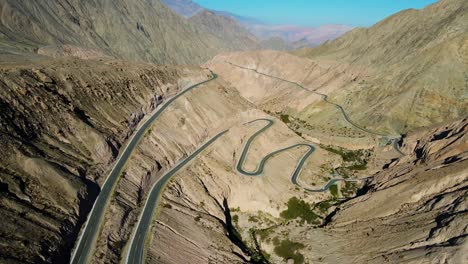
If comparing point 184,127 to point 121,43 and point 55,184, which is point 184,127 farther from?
point 121,43

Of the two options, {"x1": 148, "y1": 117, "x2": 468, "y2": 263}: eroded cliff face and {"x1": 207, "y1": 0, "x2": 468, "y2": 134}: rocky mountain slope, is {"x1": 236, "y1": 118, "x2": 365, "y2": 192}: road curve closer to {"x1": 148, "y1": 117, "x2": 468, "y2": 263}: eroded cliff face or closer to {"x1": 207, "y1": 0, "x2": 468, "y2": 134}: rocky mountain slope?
{"x1": 148, "y1": 117, "x2": 468, "y2": 263}: eroded cliff face

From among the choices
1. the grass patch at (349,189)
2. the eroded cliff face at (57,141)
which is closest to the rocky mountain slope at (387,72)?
the grass patch at (349,189)

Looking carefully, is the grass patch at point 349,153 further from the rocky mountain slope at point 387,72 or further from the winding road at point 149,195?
the rocky mountain slope at point 387,72

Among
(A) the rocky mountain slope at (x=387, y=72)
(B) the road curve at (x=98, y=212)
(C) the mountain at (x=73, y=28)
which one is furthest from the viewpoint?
(C) the mountain at (x=73, y=28)

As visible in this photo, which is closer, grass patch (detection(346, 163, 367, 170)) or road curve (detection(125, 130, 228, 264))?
road curve (detection(125, 130, 228, 264))

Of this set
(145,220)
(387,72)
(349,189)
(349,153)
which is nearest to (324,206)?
(349,189)

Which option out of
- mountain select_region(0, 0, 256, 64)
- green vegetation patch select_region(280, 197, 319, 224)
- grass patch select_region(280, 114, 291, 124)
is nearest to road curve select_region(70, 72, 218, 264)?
green vegetation patch select_region(280, 197, 319, 224)

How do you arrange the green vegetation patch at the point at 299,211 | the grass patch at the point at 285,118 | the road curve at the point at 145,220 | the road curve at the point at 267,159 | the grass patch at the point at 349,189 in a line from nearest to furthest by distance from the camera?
the road curve at the point at 145,220
the green vegetation patch at the point at 299,211
the road curve at the point at 267,159
the grass patch at the point at 349,189
the grass patch at the point at 285,118
